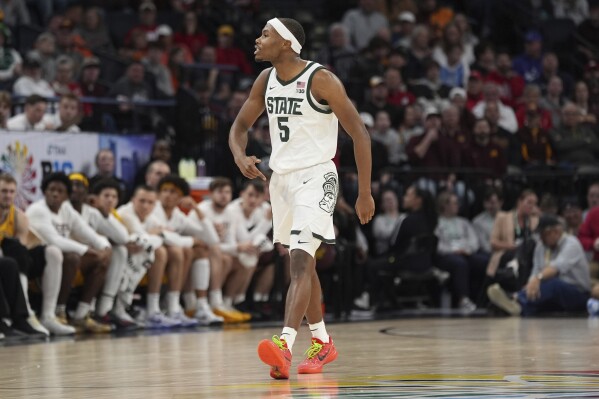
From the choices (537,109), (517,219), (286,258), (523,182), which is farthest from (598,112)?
(286,258)

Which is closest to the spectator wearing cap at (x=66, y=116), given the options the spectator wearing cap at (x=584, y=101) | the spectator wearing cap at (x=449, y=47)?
the spectator wearing cap at (x=449, y=47)

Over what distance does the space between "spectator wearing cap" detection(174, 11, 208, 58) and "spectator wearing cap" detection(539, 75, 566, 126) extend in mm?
5199

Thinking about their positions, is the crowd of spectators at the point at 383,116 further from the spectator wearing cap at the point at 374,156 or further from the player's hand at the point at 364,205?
the player's hand at the point at 364,205

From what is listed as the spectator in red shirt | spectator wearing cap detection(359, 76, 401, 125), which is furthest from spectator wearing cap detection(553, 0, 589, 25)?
spectator wearing cap detection(359, 76, 401, 125)

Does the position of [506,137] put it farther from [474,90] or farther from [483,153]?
[474,90]

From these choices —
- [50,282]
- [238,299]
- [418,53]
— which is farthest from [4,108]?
[418,53]

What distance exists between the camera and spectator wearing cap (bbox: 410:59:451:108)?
741 inches

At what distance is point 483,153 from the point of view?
17.5 metres

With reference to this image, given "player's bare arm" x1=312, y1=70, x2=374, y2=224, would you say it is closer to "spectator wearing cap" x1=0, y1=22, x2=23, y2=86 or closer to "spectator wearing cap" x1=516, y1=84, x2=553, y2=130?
"spectator wearing cap" x1=0, y1=22, x2=23, y2=86

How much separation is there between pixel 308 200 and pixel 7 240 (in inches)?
188

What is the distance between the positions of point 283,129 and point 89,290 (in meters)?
5.27

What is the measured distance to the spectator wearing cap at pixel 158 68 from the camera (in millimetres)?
17094

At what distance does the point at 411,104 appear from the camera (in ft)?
59.8

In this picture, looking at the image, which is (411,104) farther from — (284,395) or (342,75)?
(284,395)
